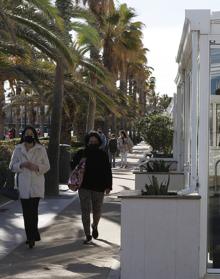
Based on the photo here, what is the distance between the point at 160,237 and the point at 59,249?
265 centimetres

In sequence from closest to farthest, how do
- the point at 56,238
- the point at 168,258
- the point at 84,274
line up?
the point at 168,258 → the point at 84,274 → the point at 56,238

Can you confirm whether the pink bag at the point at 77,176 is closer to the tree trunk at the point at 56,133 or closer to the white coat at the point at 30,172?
the white coat at the point at 30,172

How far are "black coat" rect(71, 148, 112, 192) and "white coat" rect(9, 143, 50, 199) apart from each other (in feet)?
2.05

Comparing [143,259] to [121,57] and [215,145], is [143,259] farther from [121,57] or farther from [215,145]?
[121,57]

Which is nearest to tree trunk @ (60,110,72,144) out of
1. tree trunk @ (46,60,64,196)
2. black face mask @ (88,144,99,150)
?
tree trunk @ (46,60,64,196)

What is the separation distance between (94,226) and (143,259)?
2957 mm

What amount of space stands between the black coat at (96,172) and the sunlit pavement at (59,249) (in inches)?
30.3

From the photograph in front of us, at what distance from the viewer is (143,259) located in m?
6.30

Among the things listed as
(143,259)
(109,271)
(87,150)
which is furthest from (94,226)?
(143,259)

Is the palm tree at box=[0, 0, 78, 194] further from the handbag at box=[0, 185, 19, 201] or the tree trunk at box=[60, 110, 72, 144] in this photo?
the tree trunk at box=[60, 110, 72, 144]

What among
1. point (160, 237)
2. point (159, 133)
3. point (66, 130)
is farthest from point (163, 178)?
point (66, 130)

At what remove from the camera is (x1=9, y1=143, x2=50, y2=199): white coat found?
8.56 meters

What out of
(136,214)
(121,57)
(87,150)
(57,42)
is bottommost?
(136,214)

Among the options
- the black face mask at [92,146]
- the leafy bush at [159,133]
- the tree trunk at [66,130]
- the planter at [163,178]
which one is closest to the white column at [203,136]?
the black face mask at [92,146]
